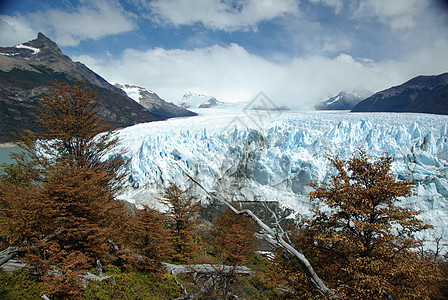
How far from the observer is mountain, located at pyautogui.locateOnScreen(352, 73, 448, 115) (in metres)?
34.0

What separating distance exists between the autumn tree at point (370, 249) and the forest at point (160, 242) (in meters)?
0.02

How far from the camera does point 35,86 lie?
75.4 m

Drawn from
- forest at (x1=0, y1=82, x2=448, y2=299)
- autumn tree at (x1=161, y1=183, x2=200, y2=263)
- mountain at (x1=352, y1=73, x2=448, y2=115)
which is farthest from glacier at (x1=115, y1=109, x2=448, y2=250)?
mountain at (x1=352, y1=73, x2=448, y2=115)

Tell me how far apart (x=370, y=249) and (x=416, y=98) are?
160 ft

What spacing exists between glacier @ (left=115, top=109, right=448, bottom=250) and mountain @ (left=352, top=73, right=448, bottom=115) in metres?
21.1

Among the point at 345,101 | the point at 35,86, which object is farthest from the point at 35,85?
the point at 345,101

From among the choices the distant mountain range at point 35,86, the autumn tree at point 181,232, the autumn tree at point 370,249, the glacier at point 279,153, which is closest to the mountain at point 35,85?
the distant mountain range at point 35,86

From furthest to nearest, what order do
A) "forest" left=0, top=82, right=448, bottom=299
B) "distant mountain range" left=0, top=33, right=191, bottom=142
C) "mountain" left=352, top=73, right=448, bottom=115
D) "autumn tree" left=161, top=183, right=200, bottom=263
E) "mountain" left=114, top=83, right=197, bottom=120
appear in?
1. "mountain" left=114, top=83, right=197, bottom=120
2. "distant mountain range" left=0, top=33, right=191, bottom=142
3. "mountain" left=352, top=73, right=448, bottom=115
4. "autumn tree" left=161, top=183, right=200, bottom=263
5. "forest" left=0, top=82, right=448, bottom=299

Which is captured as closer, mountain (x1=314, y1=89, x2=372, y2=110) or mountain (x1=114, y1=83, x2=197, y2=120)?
mountain (x1=314, y1=89, x2=372, y2=110)

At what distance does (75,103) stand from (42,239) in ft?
20.3

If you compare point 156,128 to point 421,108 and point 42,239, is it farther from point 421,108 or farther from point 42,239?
point 421,108

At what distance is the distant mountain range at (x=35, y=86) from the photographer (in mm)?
62875

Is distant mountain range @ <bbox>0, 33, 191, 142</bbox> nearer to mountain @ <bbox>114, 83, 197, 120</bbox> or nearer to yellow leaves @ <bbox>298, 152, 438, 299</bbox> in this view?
mountain @ <bbox>114, 83, 197, 120</bbox>

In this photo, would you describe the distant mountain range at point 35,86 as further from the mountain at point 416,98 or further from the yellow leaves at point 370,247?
the mountain at point 416,98
